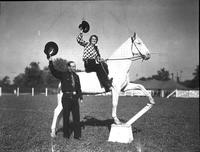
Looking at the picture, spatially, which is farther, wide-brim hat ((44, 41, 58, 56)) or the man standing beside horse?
the man standing beside horse

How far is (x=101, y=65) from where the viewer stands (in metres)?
6.57

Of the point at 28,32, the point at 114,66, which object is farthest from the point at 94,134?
the point at 28,32

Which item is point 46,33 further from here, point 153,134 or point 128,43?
point 153,134

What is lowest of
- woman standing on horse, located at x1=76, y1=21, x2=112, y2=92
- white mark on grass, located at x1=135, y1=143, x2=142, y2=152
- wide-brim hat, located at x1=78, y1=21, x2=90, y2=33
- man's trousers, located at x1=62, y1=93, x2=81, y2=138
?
white mark on grass, located at x1=135, y1=143, x2=142, y2=152

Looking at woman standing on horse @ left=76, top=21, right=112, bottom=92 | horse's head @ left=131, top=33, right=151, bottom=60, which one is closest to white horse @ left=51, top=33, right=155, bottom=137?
horse's head @ left=131, top=33, right=151, bottom=60

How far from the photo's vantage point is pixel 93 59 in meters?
6.40

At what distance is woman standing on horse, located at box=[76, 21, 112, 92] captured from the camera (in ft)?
20.3

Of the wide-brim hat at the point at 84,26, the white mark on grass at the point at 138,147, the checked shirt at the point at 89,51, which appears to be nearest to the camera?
the wide-brim hat at the point at 84,26

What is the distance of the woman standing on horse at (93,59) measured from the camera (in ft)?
Result: 20.3

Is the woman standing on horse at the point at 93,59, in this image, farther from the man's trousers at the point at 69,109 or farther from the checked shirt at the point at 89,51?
the man's trousers at the point at 69,109

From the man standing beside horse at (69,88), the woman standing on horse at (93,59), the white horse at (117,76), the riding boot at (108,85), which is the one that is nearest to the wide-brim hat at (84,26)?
the woman standing on horse at (93,59)

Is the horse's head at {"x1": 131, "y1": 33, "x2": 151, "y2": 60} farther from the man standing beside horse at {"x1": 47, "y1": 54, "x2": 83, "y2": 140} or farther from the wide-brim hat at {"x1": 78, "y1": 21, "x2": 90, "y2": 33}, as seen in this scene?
the man standing beside horse at {"x1": 47, "y1": 54, "x2": 83, "y2": 140}

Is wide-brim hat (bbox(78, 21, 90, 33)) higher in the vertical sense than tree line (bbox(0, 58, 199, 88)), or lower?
higher

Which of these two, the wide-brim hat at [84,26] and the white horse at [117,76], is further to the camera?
→ the white horse at [117,76]
